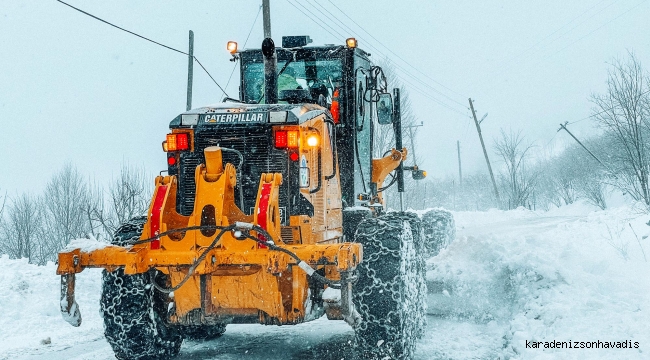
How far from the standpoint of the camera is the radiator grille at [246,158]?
482 centimetres

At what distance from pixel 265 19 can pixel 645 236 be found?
10296 millimetres

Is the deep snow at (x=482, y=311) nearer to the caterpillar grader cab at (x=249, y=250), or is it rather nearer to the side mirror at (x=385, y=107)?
the caterpillar grader cab at (x=249, y=250)

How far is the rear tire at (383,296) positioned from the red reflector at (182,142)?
173 cm

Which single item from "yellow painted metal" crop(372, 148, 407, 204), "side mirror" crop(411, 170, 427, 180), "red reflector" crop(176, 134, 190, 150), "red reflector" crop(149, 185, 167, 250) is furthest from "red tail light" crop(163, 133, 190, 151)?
"side mirror" crop(411, 170, 427, 180)

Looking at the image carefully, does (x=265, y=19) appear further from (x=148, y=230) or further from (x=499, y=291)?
(x=148, y=230)

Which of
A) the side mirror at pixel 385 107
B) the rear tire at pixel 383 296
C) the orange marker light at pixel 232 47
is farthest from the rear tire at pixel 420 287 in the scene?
the orange marker light at pixel 232 47

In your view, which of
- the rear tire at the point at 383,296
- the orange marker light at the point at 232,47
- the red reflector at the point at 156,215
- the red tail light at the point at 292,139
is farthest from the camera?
the orange marker light at the point at 232,47

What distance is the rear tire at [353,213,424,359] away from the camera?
4625 millimetres

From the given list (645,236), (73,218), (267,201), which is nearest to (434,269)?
(645,236)

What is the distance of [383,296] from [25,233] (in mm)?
22787

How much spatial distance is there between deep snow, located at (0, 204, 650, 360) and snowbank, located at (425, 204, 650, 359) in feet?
0.04

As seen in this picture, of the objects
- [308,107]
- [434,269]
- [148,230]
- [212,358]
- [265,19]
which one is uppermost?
[265,19]

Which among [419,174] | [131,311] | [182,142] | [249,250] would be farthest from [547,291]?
[131,311]

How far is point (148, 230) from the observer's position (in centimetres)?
444
